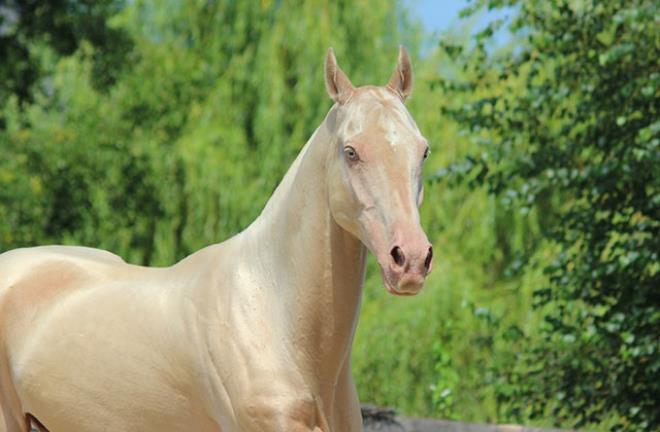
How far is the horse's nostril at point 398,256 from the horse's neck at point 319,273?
368 millimetres

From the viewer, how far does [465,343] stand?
1234 cm

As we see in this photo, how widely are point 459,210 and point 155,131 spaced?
17.7 feet

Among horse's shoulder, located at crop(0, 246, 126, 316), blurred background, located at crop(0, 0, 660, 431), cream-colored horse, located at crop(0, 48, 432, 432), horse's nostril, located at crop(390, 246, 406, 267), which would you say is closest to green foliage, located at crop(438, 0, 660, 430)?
blurred background, located at crop(0, 0, 660, 431)

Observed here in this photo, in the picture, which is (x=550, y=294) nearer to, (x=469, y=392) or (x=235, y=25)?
(x=469, y=392)

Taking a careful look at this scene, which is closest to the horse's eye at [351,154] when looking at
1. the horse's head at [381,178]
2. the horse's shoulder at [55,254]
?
the horse's head at [381,178]

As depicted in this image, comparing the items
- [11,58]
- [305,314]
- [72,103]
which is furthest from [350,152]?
[72,103]

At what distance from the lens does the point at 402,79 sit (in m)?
3.42

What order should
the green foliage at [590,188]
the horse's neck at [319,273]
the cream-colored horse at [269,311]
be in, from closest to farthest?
the cream-colored horse at [269,311]
the horse's neck at [319,273]
the green foliage at [590,188]

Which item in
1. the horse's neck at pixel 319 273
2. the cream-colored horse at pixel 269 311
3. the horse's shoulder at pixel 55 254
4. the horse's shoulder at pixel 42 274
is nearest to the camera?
the cream-colored horse at pixel 269 311

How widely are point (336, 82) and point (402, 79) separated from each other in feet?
0.70

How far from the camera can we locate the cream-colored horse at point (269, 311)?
307cm

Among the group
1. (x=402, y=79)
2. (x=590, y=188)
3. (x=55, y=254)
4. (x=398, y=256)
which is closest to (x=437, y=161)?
(x=590, y=188)

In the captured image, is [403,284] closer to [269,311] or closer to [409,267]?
[409,267]

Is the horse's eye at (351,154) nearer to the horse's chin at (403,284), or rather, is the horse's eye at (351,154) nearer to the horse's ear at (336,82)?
the horse's ear at (336,82)
